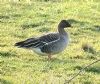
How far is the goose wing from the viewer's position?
11.1 meters

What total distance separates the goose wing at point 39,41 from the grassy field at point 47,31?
1.04ft

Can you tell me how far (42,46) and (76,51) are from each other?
1.36 metres

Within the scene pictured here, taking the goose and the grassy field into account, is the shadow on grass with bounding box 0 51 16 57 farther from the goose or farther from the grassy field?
the goose

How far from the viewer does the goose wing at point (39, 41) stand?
11.1 meters

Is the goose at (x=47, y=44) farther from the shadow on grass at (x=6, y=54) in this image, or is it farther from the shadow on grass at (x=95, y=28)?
the shadow on grass at (x=95, y=28)

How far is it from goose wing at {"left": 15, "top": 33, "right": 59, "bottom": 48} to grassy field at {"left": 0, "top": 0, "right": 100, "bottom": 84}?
0.32 m

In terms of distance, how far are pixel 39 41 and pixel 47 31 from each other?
12.0ft

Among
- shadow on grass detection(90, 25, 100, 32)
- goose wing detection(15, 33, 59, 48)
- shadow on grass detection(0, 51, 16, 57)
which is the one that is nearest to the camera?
goose wing detection(15, 33, 59, 48)

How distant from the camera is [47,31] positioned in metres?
15.0

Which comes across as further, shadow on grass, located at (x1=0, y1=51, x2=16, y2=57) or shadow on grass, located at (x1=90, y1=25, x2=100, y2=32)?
shadow on grass, located at (x1=90, y1=25, x2=100, y2=32)

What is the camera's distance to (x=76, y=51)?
12344 mm

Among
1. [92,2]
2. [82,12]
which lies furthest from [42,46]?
[92,2]

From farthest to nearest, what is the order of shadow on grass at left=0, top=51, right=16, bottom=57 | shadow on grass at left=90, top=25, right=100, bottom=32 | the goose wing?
shadow on grass at left=90, top=25, right=100, bottom=32 → shadow on grass at left=0, top=51, right=16, bottom=57 → the goose wing

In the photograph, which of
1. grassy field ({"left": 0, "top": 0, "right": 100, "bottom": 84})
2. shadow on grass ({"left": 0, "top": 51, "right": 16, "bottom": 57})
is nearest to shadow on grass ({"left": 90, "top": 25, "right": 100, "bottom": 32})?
grassy field ({"left": 0, "top": 0, "right": 100, "bottom": 84})
